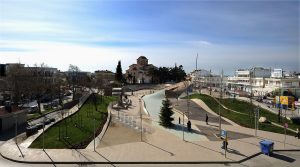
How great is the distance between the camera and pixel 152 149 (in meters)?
23.8

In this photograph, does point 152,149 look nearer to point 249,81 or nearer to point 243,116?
point 243,116

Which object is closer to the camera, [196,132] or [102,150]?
[102,150]

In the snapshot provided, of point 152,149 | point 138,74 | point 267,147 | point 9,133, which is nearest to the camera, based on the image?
point 267,147

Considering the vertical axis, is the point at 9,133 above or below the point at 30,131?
below

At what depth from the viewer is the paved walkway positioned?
21.3 m

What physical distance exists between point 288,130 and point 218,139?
33.6ft

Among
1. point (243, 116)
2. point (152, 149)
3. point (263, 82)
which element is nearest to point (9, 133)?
point (152, 149)

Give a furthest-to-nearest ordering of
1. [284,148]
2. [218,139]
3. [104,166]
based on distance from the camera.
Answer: [218,139] → [284,148] → [104,166]

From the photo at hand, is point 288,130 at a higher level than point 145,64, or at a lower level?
lower

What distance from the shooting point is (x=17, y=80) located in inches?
2227

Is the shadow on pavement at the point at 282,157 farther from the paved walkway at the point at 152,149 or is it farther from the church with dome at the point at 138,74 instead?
the church with dome at the point at 138,74

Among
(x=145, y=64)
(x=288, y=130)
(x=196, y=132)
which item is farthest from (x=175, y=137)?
(x=145, y=64)

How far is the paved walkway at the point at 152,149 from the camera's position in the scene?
21.3 m

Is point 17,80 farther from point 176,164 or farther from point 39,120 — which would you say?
point 176,164
